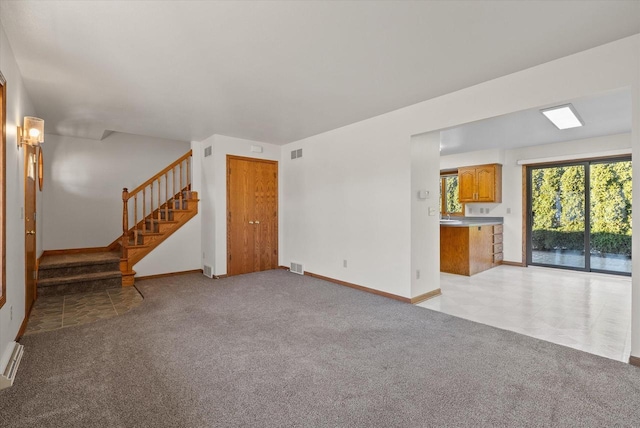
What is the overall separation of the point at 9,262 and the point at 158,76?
207 centimetres

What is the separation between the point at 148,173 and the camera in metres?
6.70

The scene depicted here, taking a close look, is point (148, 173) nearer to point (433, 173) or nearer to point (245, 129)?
point (245, 129)

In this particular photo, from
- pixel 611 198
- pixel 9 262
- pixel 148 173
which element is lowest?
pixel 9 262

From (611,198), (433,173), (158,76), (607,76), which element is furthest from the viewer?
(611,198)

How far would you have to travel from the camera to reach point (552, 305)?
3.93m

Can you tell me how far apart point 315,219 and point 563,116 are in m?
3.82

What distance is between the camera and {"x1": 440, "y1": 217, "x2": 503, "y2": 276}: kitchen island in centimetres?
569

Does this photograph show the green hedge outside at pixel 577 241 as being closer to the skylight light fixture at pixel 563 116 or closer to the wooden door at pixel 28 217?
the skylight light fixture at pixel 563 116

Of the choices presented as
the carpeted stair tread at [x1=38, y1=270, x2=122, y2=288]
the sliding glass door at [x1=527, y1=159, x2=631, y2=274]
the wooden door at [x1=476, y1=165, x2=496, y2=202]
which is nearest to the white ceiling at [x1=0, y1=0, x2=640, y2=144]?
the carpeted stair tread at [x1=38, y1=270, x2=122, y2=288]

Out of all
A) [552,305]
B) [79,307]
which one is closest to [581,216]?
[552,305]

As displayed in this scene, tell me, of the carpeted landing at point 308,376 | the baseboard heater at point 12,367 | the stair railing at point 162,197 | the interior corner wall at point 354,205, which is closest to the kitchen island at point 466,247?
the interior corner wall at point 354,205

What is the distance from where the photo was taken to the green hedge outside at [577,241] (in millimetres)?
5523

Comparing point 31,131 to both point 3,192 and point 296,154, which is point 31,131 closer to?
point 3,192

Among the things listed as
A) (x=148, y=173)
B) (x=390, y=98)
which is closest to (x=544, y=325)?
(x=390, y=98)
